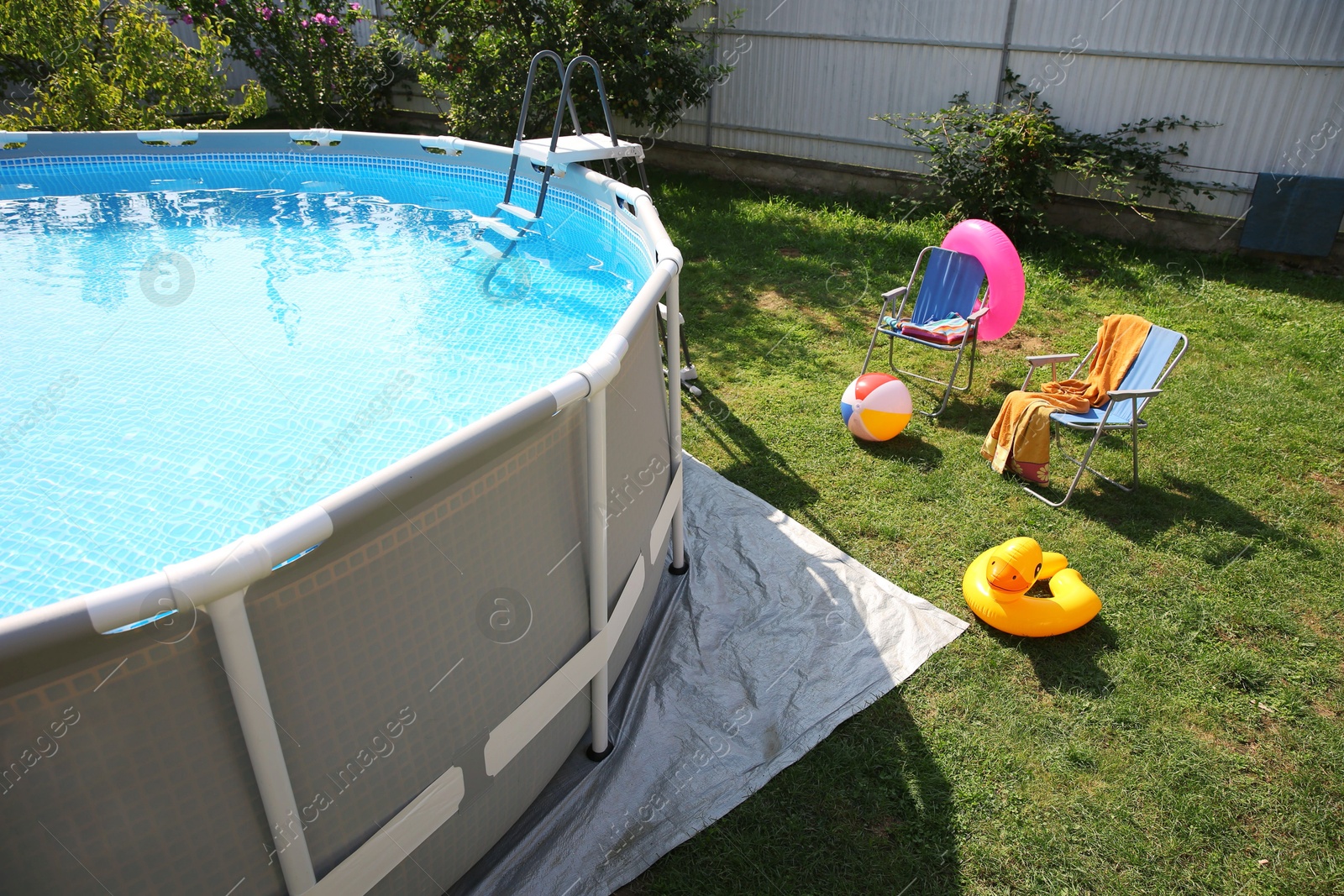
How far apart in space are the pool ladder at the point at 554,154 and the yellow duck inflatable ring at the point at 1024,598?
2.96 m

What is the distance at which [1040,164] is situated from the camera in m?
7.48

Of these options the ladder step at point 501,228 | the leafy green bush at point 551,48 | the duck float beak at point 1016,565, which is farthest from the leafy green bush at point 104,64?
the duck float beak at point 1016,565

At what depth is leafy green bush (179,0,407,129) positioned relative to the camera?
10828 mm

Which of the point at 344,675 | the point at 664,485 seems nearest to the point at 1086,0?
the point at 664,485

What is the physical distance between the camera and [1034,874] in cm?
251

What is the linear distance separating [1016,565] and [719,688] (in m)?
1.41

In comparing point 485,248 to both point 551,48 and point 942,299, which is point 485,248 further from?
point 551,48

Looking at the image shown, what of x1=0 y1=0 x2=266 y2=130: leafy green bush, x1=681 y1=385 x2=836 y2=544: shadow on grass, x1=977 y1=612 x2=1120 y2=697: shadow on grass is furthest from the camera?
x1=0 y1=0 x2=266 y2=130: leafy green bush

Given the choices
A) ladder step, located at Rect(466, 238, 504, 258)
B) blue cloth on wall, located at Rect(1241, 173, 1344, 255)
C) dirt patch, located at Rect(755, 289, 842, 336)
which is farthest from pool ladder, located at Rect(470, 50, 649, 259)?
blue cloth on wall, located at Rect(1241, 173, 1344, 255)

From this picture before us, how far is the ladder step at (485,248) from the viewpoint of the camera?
5971mm

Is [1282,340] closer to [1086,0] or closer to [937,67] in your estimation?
[1086,0]

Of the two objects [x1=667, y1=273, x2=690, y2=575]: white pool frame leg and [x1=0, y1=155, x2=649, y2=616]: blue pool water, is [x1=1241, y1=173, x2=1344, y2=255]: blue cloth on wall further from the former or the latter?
[x1=667, y1=273, x2=690, y2=575]: white pool frame leg

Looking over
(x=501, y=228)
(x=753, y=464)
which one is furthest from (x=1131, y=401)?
(x=501, y=228)

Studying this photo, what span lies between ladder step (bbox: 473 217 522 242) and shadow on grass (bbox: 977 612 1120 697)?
448cm
